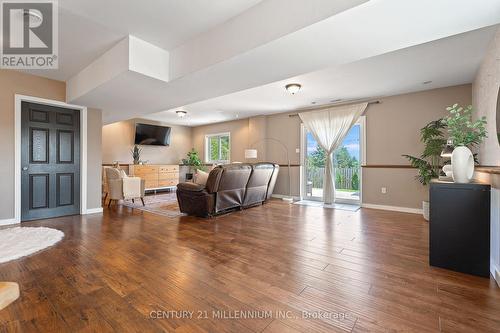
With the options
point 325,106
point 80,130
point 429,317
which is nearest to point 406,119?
point 325,106

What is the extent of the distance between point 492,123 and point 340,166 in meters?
3.20

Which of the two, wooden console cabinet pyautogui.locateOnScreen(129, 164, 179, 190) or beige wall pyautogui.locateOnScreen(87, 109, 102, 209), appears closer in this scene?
beige wall pyautogui.locateOnScreen(87, 109, 102, 209)

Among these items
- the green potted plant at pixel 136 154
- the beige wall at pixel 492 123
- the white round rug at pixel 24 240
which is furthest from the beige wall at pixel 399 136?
the green potted plant at pixel 136 154

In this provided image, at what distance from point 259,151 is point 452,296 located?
18.3 ft

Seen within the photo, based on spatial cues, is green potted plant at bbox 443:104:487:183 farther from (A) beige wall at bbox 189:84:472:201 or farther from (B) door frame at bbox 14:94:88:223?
(B) door frame at bbox 14:94:88:223

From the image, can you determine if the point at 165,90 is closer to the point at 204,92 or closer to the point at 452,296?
the point at 204,92

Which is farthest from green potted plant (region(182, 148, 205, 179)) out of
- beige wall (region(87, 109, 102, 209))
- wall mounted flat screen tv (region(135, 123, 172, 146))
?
beige wall (region(87, 109, 102, 209))

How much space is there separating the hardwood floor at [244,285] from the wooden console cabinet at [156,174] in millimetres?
4074

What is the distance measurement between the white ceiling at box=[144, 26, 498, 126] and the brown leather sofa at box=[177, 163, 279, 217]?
5.38ft

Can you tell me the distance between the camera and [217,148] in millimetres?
8633

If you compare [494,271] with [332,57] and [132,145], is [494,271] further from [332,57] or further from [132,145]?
[132,145]

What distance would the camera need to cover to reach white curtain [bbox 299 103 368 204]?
5.24 metres

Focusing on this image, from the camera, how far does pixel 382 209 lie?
4.88 meters

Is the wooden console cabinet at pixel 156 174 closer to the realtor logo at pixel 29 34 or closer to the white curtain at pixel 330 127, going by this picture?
the realtor logo at pixel 29 34
